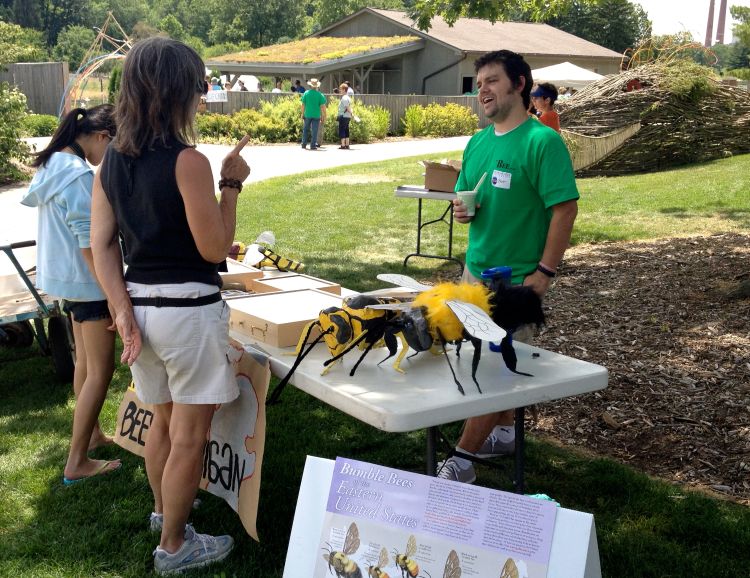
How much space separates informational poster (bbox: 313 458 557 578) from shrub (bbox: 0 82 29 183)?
13293mm

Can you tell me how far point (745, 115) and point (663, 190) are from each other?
517 centimetres

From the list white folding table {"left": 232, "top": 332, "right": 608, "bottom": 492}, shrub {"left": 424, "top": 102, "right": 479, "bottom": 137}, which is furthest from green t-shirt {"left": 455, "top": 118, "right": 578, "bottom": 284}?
shrub {"left": 424, "top": 102, "right": 479, "bottom": 137}

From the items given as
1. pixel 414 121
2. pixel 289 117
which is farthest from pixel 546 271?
pixel 414 121

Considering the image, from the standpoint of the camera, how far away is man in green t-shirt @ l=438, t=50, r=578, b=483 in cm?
349

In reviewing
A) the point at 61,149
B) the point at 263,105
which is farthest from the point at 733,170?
the point at 263,105

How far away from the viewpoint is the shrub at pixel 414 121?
2795cm

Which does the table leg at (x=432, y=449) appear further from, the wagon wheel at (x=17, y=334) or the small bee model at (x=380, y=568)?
the wagon wheel at (x=17, y=334)

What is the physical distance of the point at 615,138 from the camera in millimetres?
15398

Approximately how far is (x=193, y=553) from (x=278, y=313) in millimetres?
996

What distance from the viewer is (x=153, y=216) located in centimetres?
261

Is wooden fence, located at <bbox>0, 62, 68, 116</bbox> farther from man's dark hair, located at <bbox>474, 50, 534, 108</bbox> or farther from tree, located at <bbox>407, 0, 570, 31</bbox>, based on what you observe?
man's dark hair, located at <bbox>474, 50, 534, 108</bbox>

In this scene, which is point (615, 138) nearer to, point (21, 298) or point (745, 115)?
point (745, 115)

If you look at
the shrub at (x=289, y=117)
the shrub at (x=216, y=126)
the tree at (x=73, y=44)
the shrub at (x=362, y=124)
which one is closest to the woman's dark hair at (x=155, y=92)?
the shrub at (x=216, y=126)

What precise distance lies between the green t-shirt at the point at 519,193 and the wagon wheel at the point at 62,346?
2893 millimetres
